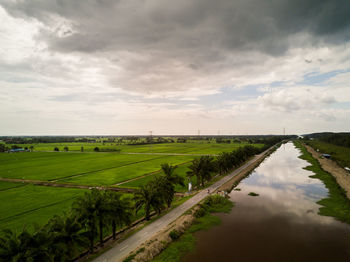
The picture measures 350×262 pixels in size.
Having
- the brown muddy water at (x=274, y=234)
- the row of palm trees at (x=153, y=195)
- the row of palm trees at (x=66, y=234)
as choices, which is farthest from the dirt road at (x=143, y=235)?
the brown muddy water at (x=274, y=234)

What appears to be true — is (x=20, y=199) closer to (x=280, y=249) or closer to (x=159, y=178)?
(x=159, y=178)

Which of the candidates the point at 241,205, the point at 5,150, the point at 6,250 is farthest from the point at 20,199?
the point at 5,150

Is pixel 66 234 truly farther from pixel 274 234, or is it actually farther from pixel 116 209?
pixel 274 234

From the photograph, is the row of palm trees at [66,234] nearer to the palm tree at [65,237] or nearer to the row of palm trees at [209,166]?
the palm tree at [65,237]

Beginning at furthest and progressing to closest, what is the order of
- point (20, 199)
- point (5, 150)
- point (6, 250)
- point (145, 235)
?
point (5, 150)
point (20, 199)
point (145, 235)
point (6, 250)

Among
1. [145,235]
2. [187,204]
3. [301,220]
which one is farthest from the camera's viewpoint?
[187,204]

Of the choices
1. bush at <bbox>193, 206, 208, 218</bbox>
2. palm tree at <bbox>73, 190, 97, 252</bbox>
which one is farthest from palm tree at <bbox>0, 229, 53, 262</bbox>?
bush at <bbox>193, 206, 208, 218</bbox>

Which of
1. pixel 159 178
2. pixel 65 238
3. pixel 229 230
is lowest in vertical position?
pixel 229 230
